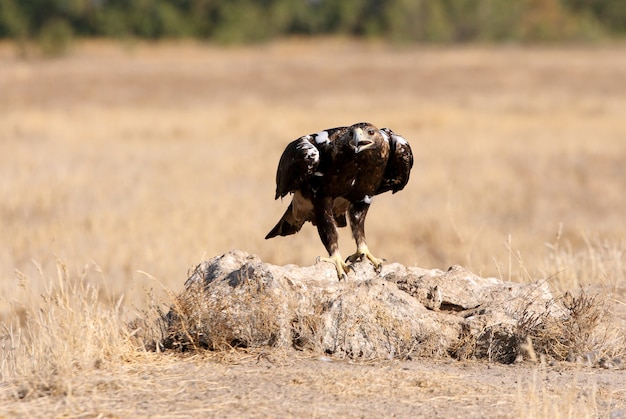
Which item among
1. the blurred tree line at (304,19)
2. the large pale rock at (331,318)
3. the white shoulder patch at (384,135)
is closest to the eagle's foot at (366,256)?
the large pale rock at (331,318)

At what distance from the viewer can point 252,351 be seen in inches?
209

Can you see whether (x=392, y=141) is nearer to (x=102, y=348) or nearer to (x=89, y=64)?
(x=102, y=348)

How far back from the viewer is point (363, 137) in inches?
207

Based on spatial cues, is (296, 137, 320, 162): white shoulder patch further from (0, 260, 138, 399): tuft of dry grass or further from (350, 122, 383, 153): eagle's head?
(0, 260, 138, 399): tuft of dry grass

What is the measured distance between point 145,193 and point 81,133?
317 inches

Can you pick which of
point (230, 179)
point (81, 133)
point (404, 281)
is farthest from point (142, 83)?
point (404, 281)

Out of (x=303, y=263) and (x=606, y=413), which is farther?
(x=303, y=263)

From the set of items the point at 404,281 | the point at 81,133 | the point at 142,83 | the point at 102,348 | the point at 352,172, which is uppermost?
the point at 142,83

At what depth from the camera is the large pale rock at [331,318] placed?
5.37m

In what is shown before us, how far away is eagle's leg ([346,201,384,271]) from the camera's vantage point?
591 cm

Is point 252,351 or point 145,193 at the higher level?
point 145,193

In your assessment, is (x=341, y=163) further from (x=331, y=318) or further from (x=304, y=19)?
(x=304, y=19)

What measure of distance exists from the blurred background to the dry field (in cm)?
7

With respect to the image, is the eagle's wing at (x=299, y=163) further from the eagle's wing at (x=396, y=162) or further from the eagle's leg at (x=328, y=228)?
the eagle's wing at (x=396, y=162)
